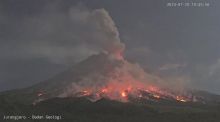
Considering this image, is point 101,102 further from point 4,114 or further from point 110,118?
point 4,114

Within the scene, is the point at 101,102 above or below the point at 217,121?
above

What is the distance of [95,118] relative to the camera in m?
156

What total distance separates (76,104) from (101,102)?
11.8 metres

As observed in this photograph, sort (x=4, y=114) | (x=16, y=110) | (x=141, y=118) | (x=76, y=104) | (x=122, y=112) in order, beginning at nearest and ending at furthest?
1. (x=4, y=114)
2. (x=16, y=110)
3. (x=141, y=118)
4. (x=122, y=112)
5. (x=76, y=104)

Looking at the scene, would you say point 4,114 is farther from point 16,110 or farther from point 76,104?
point 76,104

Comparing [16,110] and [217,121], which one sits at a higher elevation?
[16,110]

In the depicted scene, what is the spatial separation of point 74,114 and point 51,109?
27.4ft

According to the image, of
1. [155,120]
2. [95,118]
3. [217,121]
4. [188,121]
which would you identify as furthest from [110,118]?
[217,121]

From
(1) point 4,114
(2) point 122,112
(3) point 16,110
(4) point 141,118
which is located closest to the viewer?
(1) point 4,114

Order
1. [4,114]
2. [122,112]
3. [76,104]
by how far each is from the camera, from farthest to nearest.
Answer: [76,104] < [122,112] < [4,114]

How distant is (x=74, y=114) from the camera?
162 metres

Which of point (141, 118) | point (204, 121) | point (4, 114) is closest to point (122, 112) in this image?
point (141, 118)

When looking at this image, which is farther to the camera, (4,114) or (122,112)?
(122,112)

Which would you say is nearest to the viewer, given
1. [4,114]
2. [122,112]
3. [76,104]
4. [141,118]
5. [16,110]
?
[4,114]
